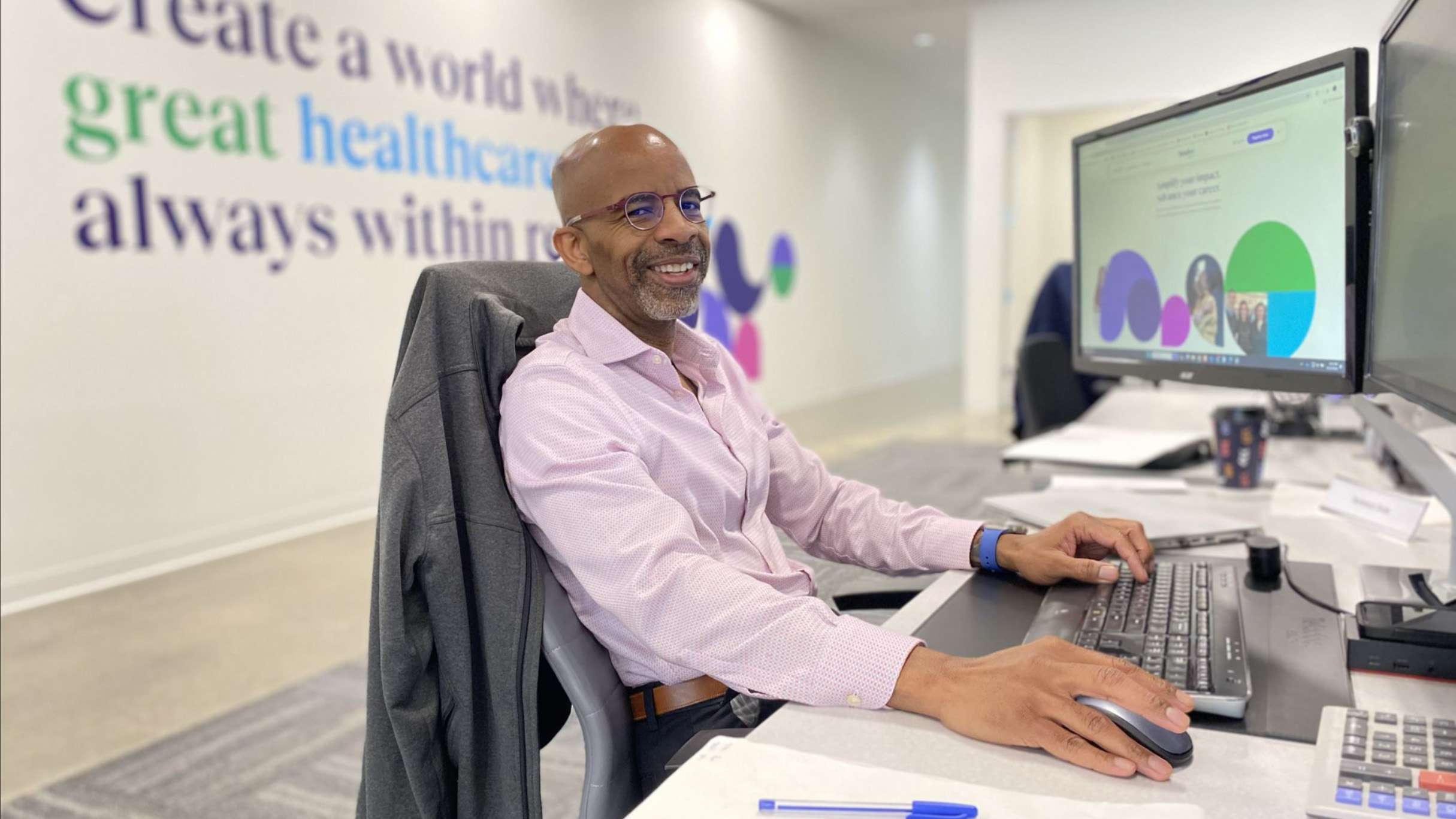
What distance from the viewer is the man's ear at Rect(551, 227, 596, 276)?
1.40 metres

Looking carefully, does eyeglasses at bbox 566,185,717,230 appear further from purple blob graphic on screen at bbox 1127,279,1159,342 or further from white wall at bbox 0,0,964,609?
white wall at bbox 0,0,964,609

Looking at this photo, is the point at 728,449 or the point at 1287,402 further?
the point at 1287,402

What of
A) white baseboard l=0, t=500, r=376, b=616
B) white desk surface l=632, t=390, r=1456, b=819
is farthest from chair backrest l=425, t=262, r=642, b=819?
white baseboard l=0, t=500, r=376, b=616

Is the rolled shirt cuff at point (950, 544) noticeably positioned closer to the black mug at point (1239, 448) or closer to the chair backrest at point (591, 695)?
the chair backrest at point (591, 695)

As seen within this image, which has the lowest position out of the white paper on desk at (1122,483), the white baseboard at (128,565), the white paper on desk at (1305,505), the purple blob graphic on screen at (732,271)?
the white baseboard at (128,565)

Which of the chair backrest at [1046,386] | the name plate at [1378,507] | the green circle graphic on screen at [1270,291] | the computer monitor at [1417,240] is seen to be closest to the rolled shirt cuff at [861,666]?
the computer monitor at [1417,240]

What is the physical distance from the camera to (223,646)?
3277 mm

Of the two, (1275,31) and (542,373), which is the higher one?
(1275,31)

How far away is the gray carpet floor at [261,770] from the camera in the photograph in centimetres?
229

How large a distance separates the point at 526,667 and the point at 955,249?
12634 mm

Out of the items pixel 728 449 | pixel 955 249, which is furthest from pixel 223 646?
pixel 955 249

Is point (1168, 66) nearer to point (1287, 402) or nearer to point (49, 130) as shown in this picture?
point (1287, 402)

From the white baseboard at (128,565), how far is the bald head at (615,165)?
3.44 metres

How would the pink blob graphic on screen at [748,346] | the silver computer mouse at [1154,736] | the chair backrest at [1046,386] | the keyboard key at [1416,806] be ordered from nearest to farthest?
the keyboard key at [1416,806] < the silver computer mouse at [1154,736] < the chair backrest at [1046,386] < the pink blob graphic on screen at [748,346]
